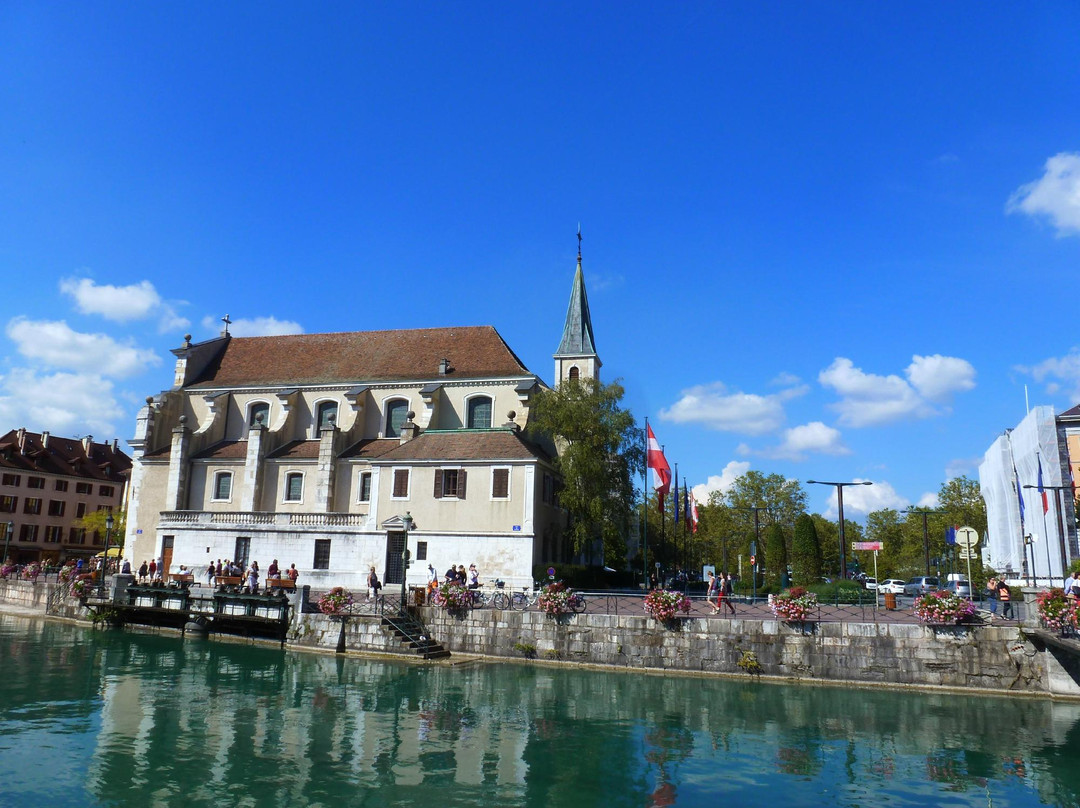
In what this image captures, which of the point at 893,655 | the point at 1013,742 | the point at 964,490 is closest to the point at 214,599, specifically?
the point at 893,655

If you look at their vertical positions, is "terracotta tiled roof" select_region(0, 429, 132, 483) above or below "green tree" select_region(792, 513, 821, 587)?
above

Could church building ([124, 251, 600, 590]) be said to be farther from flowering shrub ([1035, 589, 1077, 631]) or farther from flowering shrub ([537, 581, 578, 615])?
flowering shrub ([1035, 589, 1077, 631])

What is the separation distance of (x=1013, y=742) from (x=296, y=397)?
43.4m

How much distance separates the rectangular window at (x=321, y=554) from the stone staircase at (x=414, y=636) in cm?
1121

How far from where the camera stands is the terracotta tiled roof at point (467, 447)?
132 ft

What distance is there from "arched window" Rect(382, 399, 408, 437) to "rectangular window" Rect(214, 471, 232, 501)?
32.4 feet

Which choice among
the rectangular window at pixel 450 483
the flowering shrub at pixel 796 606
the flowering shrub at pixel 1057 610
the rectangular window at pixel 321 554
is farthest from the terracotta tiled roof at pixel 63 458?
the flowering shrub at pixel 1057 610

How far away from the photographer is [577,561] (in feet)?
156

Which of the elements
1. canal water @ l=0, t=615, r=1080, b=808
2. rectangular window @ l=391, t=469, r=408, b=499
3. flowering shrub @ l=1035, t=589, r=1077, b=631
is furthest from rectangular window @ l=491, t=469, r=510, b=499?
flowering shrub @ l=1035, t=589, r=1077, b=631

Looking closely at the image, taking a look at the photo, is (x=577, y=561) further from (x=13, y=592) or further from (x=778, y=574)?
(x=13, y=592)

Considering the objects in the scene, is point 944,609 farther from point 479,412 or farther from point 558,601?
point 479,412

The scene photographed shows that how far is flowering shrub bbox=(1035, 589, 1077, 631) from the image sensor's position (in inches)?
882

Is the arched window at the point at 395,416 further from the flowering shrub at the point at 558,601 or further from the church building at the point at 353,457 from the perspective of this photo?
the flowering shrub at the point at 558,601

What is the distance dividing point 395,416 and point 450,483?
1158 centimetres
